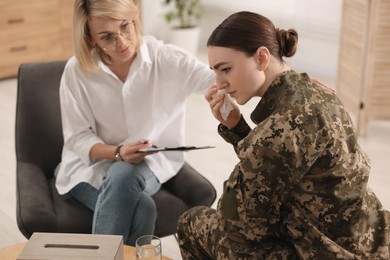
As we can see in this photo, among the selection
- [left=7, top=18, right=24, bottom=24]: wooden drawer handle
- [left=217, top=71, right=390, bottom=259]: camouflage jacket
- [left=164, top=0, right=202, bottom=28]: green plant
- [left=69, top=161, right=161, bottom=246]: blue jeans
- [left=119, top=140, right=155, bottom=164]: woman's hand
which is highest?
[left=217, top=71, right=390, bottom=259]: camouflage jacket

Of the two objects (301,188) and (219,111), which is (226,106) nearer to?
(219,111)

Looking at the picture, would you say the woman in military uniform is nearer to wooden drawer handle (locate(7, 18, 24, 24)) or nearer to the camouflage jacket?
the camouflage jacket

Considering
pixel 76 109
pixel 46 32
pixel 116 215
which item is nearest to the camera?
pixel 116 215

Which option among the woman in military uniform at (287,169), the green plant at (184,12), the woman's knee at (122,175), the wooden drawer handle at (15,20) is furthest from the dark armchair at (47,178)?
the green plant at (184,12)

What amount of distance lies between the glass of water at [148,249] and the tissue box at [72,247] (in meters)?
0.06

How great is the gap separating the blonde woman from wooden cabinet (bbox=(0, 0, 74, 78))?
2877 millimetres

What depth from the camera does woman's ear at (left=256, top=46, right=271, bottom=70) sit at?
1878 mm

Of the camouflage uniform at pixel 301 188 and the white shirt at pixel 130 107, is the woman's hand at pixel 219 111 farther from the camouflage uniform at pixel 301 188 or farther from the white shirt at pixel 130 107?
the white shirt at pixel 130 107

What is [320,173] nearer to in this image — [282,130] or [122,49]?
[282,130]

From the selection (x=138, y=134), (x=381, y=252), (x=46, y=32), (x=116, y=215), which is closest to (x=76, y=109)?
(x=138, y=134)

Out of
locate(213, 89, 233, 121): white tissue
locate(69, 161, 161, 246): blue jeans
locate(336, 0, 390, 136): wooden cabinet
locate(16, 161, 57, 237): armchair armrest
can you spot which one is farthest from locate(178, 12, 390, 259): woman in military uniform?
locate(336, 0, 390, 136): wooden cabinet

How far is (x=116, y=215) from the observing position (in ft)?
7.62

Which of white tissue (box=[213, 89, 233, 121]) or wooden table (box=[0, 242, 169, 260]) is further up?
white tissue (box=[213, 89, 233, 121])

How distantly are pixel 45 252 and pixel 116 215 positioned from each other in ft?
1.66
